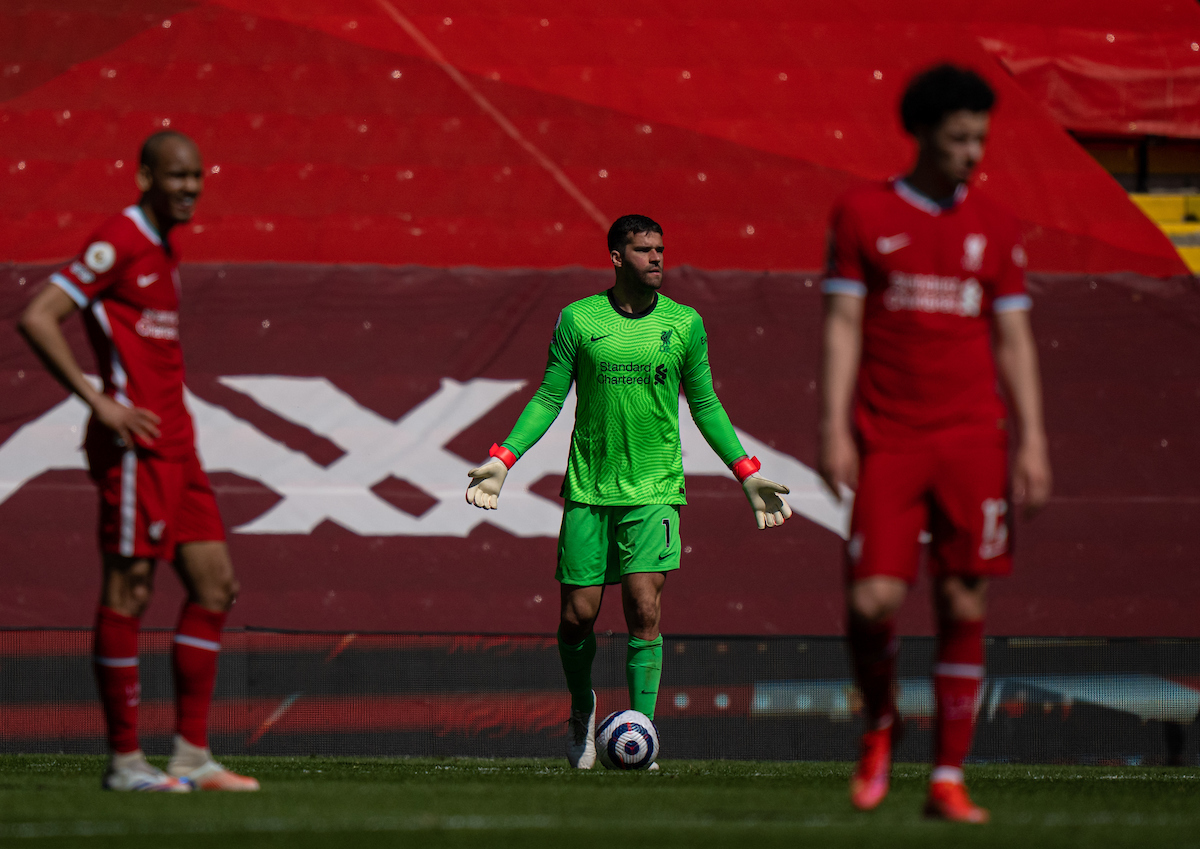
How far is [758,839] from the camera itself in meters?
3.13

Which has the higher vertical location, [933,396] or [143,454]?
[933,396]

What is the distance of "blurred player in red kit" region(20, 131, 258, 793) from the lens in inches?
161

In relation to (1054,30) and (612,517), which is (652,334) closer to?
(612,517)

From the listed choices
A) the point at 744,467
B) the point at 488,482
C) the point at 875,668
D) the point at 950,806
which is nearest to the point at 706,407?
the point at 744,467

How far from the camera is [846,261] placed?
3.58 metres

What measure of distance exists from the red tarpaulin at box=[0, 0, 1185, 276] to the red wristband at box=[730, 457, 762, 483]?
558 cm

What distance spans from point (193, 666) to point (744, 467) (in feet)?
7.66

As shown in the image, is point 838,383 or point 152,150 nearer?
point 838,383

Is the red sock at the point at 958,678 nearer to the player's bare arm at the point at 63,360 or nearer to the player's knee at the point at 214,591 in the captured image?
the player's knee at the point at 214,591

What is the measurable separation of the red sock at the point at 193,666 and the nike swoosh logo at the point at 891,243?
2.13m

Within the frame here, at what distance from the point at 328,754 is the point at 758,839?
15.2ft

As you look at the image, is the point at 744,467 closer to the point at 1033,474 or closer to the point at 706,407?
the point at 706,407

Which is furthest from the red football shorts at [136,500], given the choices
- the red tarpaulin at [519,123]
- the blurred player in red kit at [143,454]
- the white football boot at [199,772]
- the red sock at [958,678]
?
the red tarpaulin at [519,123]

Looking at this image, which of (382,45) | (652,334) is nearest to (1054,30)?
(382,45)
